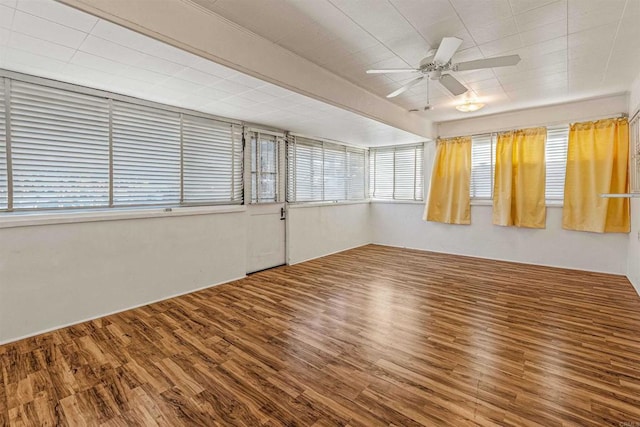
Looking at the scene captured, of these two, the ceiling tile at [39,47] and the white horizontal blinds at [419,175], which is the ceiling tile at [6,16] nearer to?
the ceiling tile at [39,47]

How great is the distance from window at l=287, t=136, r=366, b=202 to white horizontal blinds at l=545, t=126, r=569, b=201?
139 inches

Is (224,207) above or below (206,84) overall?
below

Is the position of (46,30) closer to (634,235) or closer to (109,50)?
(109,50)

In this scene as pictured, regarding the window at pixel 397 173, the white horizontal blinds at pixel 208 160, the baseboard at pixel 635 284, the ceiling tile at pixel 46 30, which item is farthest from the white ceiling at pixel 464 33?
the window at pixel 397 173

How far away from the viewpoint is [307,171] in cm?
578

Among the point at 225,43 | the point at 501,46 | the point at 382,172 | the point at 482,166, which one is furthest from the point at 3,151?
the point at 482,166

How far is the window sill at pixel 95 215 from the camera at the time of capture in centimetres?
270

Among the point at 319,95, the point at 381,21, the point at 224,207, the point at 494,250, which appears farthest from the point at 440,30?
the point at 494,250

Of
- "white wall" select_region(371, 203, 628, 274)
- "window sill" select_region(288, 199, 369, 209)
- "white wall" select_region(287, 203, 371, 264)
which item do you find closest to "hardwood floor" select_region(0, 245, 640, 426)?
"white wall" select_region(371, 203, 628, 274)

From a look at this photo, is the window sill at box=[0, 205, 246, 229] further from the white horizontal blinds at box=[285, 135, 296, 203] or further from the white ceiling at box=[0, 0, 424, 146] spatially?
the white horizontal blinds at box=[285, 135, 296, 203]

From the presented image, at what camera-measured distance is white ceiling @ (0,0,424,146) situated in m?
1.93

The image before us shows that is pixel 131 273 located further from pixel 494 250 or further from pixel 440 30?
pixel 494 250

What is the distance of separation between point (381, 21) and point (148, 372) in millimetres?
3211

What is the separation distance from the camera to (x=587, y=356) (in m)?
2.36
